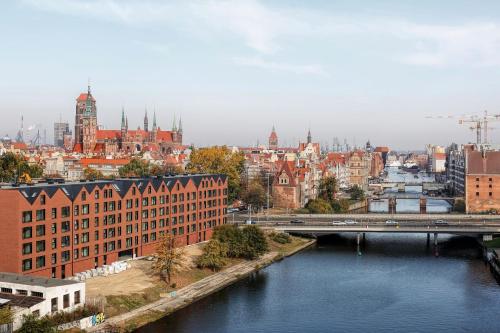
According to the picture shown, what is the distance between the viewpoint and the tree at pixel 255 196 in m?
119

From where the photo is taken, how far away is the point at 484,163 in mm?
127312

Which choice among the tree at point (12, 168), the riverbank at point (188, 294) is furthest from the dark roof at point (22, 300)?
the tree at point (12, 168)

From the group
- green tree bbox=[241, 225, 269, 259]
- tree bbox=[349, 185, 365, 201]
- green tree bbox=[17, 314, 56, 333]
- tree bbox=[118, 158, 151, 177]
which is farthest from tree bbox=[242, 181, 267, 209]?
green tree bbox=[17, 314, 56, 333]

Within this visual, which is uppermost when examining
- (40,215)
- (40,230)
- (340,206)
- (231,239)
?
(40,215)

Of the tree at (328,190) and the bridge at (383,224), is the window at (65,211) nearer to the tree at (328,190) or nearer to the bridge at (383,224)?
the bridge at (383,224)

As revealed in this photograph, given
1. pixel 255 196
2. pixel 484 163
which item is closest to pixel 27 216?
pixel 255 196

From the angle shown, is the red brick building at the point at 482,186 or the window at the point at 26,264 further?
the red brick building at the point at 482,186

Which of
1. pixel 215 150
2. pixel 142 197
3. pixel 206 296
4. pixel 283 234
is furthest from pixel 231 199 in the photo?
pixel 206 296

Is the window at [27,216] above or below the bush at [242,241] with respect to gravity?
above

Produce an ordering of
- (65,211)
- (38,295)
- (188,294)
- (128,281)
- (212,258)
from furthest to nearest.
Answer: (212,258), (188,294), (65,211), (128,281), (38,295)

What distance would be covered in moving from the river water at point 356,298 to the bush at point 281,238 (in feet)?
14.0

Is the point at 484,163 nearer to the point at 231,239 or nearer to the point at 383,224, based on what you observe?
the point at 383,224

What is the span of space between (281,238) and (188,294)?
1221 inches

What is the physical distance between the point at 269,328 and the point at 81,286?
15.3 metres
